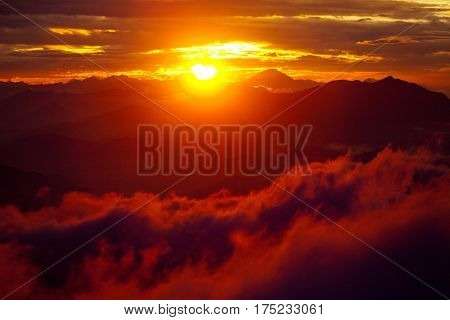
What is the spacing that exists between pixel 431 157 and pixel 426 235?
91.6 ft

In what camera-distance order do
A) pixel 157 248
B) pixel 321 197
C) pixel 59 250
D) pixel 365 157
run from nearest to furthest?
→ pixel 157 248 < pixel 59 250 < pixel 321 197 < pixel 365 157

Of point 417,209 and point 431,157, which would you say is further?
point 431,157

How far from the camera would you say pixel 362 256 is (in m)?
147

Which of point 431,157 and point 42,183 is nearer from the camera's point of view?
point 42,183

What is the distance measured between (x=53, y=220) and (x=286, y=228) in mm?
59939

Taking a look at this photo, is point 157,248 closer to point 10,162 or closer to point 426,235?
point 426,235

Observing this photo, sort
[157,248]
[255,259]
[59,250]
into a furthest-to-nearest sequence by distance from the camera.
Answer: [59,250], [157,248], [255,259]

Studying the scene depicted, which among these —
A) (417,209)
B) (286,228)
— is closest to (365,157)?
(417,209)

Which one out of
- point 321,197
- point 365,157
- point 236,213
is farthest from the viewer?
point 365,157

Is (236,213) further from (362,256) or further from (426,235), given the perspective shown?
(426,235)

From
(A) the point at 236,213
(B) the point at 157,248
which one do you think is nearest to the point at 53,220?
(B) the point at 157,248

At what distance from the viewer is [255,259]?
375 ft

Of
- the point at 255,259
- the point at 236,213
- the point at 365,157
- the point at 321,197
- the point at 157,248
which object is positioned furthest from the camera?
the point at 365,157

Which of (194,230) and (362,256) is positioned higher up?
(194,230)
